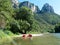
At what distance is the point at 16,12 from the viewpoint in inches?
3246

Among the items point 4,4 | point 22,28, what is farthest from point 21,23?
point 4,4

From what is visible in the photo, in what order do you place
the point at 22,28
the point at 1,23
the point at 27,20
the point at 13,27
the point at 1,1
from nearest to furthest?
the point at 1,23 < the point at 1,1 < the point at 13,27 < the point at 22,28 < the point at 27,20

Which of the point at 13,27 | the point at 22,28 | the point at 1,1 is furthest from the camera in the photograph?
the point at 22,28

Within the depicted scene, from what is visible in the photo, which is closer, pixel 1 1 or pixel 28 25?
pixel 1 1

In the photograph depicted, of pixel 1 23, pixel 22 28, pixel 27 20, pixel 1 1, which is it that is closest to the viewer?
pixel 1 23

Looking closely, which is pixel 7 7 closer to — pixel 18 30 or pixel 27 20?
pixel 18 30

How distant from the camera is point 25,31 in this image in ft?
245

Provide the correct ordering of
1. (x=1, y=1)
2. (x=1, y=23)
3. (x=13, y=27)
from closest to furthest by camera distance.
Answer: (x=1, y=23), (x=1, y=1), (x=13, y=27)

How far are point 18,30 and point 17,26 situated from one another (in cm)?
208

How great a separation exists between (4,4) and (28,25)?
65.0ft

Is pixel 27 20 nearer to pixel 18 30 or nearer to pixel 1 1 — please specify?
pixel 18 30

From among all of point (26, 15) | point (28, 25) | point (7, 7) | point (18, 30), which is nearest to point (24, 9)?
point (26, 15)

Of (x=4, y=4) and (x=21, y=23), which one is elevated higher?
(x=4, y=4)

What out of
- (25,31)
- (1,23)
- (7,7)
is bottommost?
(25,31)
